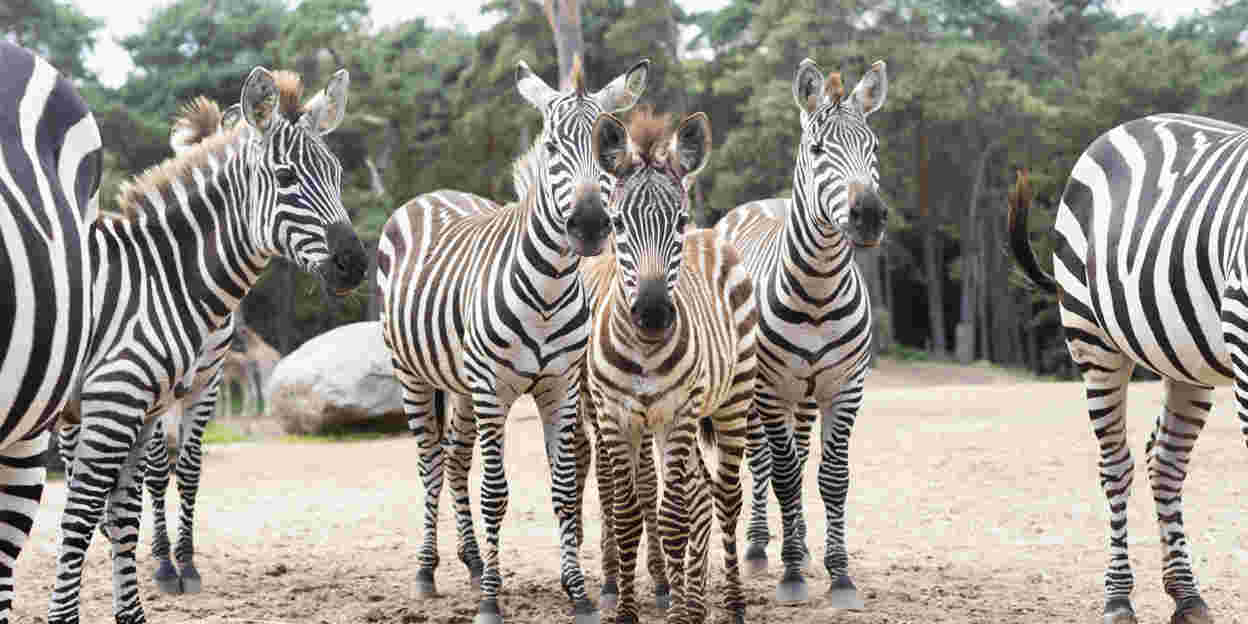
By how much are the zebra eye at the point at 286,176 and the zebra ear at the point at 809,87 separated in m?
2.61

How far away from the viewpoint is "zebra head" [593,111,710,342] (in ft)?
14.5

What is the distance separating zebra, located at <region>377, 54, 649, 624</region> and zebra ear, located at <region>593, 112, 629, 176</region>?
0.56 feet

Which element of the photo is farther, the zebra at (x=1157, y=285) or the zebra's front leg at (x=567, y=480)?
the zebra's front leg at (x=567, y=480)

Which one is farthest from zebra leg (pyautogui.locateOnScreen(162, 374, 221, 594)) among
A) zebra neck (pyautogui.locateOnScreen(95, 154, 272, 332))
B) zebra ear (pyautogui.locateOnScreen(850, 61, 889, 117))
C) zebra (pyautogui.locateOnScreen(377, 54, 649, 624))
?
zebra ear (pyautogui.locateOnScreen(850, 61, 889, 117))

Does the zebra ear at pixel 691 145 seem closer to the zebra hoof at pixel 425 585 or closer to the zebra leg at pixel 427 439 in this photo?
the zebra leg at pixel 427 439

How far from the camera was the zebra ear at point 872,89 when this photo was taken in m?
6.10

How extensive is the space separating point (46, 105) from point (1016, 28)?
1347 inches

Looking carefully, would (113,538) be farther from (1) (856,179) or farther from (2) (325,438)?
(2) (325,438)

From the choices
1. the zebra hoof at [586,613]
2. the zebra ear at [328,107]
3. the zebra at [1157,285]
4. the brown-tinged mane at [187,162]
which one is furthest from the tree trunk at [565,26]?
the zebra hoof at [586,613]

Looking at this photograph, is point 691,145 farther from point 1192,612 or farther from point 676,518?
point 1192,612

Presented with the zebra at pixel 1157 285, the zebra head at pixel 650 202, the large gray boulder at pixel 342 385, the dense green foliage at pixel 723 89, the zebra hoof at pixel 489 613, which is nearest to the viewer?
the zebra head at pixel 650 202

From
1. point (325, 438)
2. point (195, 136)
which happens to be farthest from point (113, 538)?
point (325, 438)

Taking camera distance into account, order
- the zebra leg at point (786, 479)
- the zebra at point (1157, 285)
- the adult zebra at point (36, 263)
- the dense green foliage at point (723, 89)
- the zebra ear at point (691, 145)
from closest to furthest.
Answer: the adult zebra at point (36, 263) → the zebra at point (1157, 285) → the zebra ear at point (691, 145) → the zebra leg at point (786, 479) → the dense green foliage at point (723, 89)

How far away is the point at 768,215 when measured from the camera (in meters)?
7.71
